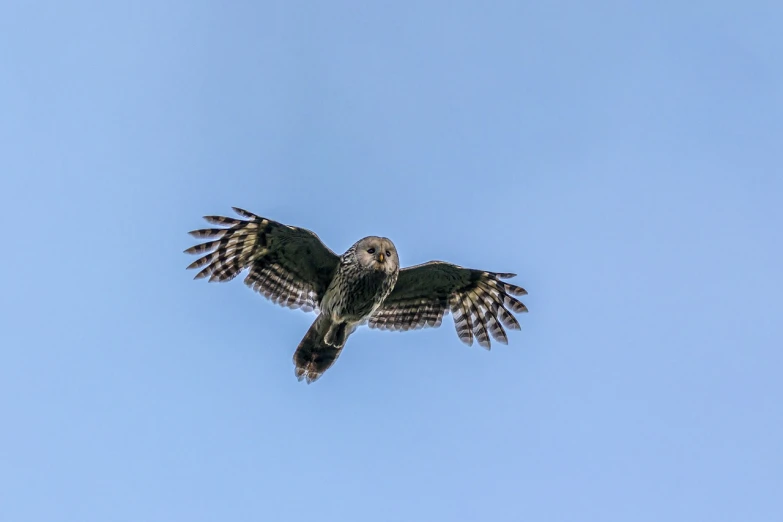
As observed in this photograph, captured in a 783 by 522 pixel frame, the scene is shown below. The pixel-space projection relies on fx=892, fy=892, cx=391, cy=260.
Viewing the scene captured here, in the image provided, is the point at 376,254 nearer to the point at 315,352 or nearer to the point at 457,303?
the point at 315,352

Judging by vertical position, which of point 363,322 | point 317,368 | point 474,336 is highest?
point 474,336

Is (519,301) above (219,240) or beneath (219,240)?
above

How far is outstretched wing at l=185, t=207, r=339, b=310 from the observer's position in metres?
14.5

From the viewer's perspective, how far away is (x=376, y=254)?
14273 mm

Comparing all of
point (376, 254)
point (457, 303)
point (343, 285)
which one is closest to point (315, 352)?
point (343, 285)

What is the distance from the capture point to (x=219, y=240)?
14.6 m

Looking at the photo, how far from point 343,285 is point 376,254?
81 cm

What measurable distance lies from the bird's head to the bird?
16 millimetres

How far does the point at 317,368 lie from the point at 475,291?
10.4ft

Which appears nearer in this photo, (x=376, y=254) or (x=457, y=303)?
(x=376, y=254)

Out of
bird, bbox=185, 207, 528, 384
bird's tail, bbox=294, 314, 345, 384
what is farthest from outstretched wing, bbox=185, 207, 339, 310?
bird's tail, bbox=294, 314, 345, 384

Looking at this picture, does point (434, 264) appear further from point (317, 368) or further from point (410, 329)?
point (317, 368)

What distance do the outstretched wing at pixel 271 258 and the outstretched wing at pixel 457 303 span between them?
124 cm

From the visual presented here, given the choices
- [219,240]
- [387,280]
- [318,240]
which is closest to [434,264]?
[387,280]
